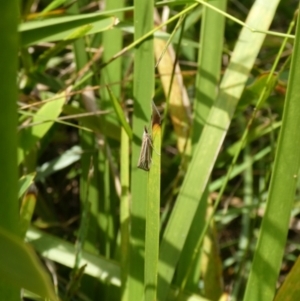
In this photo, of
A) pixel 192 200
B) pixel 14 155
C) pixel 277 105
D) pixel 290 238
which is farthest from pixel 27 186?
pixel 290 238

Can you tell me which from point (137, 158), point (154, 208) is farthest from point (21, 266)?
point (137, 158)

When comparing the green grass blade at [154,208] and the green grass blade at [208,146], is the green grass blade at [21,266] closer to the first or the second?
the green grass blade at [154,208]

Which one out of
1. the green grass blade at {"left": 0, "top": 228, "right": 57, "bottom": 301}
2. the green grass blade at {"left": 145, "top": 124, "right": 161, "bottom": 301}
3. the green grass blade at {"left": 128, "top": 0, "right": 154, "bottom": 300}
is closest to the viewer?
the green grass blade at {"left": 0, "top": 228, "right": 57, "bottom": 301}

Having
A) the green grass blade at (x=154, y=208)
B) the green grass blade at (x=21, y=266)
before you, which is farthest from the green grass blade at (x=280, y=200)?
the green grass blade at (x=21, y=266)

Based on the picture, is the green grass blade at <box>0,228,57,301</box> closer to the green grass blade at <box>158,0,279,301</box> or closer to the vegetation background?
the vegetation background

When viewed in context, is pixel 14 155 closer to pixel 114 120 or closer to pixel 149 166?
pixel 149 166

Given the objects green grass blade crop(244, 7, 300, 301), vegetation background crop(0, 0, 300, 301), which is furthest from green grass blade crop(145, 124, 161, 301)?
green grass blade crop(244, 7, 300, 301)

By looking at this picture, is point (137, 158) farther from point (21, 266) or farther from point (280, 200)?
point (21, 266)
